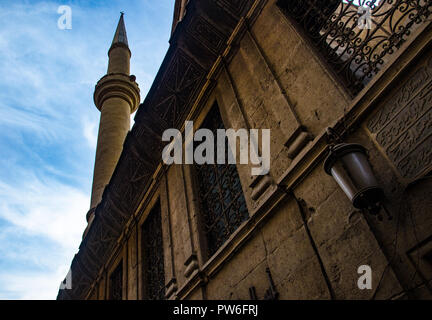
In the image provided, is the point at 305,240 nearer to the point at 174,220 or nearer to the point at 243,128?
the point at 243,128

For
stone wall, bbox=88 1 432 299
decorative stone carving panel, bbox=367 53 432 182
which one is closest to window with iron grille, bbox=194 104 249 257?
stone wall, bbox=88 1 432 299

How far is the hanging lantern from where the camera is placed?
266 cm

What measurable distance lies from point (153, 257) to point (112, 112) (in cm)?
943

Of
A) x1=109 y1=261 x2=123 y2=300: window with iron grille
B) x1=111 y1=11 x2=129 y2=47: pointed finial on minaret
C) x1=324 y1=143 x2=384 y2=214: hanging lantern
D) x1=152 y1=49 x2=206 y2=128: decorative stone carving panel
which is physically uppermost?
x1=111 y1=11 x2=129 y2=47: pointed finial on minaret

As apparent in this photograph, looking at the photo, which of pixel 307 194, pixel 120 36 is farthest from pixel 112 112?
pixel 307 194

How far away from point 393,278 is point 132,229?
7375 mm

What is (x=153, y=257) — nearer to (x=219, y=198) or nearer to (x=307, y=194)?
(x=219, y=198)

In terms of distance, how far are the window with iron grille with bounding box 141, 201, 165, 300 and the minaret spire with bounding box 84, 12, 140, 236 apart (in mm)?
5570

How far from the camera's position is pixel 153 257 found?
7730 mm

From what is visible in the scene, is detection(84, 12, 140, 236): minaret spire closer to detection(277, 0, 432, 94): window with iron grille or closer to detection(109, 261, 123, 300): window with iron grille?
detection(109, 261, 123, 300): window with iron grille

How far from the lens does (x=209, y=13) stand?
20.1 feet

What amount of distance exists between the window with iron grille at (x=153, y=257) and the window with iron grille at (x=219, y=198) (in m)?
1.94

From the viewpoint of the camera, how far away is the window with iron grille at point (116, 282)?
370 inches
